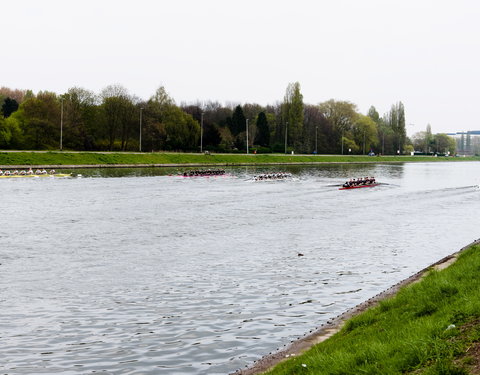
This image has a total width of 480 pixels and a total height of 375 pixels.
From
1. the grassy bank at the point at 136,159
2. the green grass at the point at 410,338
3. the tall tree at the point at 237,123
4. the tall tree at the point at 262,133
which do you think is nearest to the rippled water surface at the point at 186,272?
the green grass at the point at 410,338

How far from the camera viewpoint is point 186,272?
21.5 meters

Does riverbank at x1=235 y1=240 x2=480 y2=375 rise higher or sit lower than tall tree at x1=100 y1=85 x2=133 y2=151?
lower

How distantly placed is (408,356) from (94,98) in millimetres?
126082

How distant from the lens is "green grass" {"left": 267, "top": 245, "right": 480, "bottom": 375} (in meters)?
8.73

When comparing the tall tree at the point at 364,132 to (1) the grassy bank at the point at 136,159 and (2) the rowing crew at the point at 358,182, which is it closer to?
(1) the grassy bank at the point at 136,159

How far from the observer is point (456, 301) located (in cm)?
1184

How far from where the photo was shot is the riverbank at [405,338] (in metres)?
8.74

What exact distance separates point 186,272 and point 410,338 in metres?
12.8

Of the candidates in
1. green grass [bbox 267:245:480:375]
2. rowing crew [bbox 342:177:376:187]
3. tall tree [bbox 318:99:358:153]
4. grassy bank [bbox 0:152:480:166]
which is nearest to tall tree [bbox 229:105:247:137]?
grassy bank [bbox 0:152:480:166]

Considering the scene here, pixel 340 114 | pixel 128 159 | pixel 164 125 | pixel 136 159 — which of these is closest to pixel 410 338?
pixel 128 159

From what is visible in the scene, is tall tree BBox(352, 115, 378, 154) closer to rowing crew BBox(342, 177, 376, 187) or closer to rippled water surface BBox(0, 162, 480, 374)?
rowing crew BBox(342, 177, 376, 187)

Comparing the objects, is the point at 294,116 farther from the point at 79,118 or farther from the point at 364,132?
the point at 79,118

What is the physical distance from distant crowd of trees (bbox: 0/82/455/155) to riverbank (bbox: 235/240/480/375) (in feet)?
301

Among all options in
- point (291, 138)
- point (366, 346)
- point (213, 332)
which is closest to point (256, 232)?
point (213, 332)
